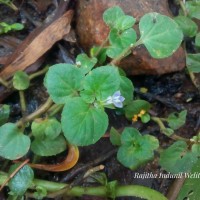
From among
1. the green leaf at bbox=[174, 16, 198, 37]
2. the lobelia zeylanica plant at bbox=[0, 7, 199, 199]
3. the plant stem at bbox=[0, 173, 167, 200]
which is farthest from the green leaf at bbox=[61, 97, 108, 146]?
the green leaf at bbox=[174, 16, 198, 37]

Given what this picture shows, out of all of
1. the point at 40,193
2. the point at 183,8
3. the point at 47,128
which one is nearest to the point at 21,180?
the point at 40,193

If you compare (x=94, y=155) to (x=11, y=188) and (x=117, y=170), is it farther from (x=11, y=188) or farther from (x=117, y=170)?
(x=11, y=188)

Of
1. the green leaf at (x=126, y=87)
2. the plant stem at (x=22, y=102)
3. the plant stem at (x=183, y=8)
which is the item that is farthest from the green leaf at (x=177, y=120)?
the plant stem at (x=22, y=102)

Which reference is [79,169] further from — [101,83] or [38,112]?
[101,83]

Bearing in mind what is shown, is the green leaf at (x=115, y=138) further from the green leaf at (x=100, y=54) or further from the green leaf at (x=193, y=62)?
the green leaf at (x=193, y=62)

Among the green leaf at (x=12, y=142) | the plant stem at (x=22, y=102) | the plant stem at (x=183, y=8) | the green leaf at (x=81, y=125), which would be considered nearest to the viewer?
the green leaf at (x=81, y=125)

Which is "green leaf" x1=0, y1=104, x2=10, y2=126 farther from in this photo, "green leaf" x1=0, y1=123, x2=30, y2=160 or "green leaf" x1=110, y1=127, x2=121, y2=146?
"green leaf" x1=110, y1=127, x2=121, y2=146

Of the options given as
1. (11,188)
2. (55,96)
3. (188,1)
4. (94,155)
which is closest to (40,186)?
(11,188)
